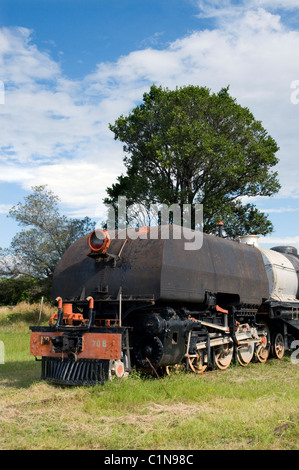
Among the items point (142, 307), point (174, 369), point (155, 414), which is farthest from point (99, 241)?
point (155, 414)

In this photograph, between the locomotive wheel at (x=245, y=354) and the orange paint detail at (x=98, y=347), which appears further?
the locomotive wheel at (x=245, y=354)

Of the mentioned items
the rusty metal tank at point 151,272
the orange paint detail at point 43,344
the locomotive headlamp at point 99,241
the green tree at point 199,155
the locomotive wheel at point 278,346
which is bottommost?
the locomotive wheel at point 278,346

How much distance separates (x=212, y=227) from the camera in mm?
Answer: 22562

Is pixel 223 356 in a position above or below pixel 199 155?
below

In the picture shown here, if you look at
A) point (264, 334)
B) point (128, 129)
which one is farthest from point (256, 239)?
point (128, 129)

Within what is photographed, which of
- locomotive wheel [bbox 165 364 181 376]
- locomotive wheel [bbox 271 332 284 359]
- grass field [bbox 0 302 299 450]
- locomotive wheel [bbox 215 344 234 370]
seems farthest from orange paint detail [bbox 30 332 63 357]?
locomotive wheel [bbox 271 332 284 359]

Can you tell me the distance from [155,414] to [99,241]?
3.84 meters

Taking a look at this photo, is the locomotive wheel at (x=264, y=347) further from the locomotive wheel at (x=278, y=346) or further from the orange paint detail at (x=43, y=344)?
the orange paint detail at (x=43, y=344)

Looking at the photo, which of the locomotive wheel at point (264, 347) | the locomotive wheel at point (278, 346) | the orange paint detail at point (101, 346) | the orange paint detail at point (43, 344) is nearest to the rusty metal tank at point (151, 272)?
the orange paint detail at point (101, 346)

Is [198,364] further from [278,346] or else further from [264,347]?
[278,346]

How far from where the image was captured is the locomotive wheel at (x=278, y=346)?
13.3 meters

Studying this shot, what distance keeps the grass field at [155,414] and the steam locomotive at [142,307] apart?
17.4 inches

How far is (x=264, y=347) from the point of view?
12.7 m

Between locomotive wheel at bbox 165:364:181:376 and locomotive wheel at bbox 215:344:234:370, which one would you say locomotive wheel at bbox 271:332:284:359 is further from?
locomotive wheel at bbox 165:364:181:376
